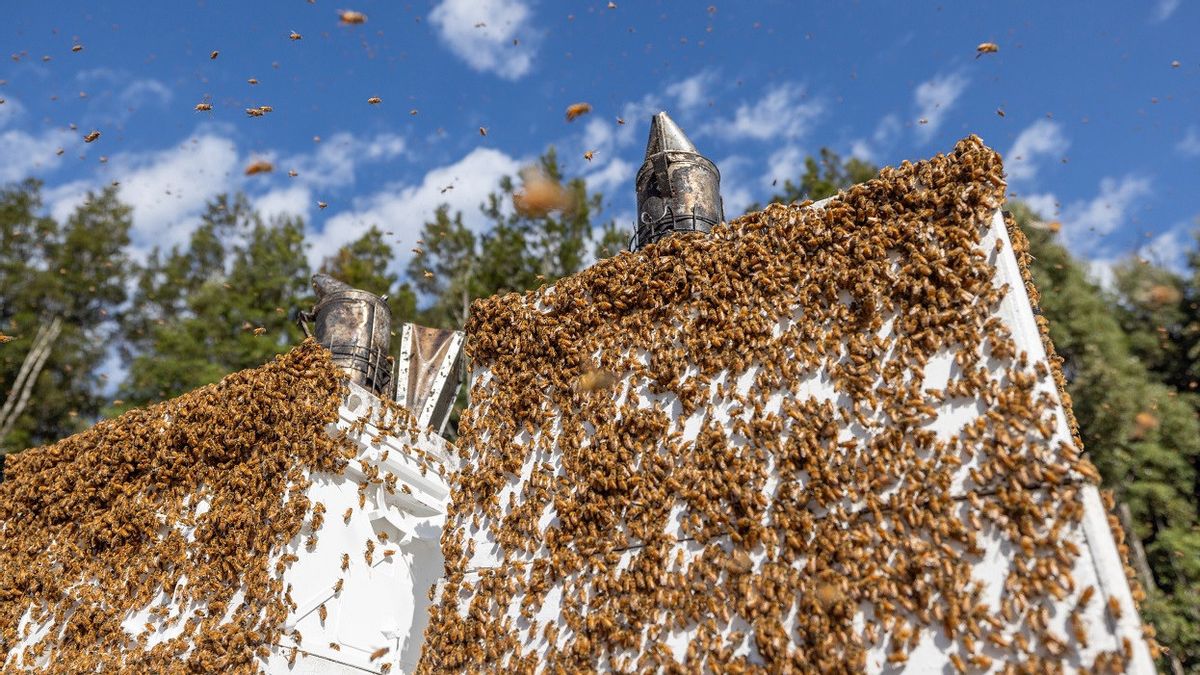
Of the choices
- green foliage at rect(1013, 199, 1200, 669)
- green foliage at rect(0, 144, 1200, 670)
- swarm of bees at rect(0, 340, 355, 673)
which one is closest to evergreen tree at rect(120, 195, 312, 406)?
green foliage at rect(0, 144, 1200, 670)

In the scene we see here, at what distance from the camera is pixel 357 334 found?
36.2ft

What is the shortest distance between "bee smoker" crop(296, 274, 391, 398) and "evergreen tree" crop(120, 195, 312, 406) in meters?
17.9

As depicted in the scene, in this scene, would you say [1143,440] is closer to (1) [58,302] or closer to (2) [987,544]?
(2) [987,544]

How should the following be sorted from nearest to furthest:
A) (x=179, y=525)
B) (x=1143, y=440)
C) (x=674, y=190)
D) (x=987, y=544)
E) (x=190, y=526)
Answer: (x=987, y=544), (x=190, y=526), (x=179, y=525), (x=674, y=190), (x=1143, y=440)

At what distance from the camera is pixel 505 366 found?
821 cm

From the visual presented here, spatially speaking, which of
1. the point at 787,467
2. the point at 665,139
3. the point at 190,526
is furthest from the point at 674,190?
the point at 190,526

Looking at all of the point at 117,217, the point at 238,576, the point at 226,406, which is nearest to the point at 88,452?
the point at 226,406

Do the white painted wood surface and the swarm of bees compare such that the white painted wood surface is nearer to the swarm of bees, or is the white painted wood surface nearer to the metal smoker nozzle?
the swarm of bees

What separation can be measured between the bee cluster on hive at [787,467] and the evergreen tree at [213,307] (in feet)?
76.2

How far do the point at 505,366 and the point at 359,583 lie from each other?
10.5 ft

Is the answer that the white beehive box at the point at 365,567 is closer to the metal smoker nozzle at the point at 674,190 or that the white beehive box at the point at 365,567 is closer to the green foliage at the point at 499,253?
the metal smoker nozzle at the point at 674,190

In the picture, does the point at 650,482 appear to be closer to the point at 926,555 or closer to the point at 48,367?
the point at 926,555

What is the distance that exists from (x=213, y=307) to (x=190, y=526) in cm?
2562

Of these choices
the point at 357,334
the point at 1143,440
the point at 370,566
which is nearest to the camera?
the point at 370,566
